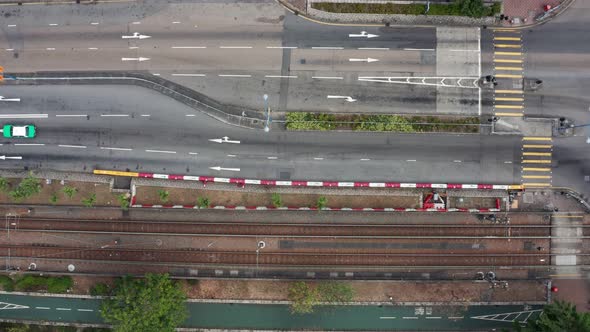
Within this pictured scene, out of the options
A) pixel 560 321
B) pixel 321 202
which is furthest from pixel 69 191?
pixel 560 321

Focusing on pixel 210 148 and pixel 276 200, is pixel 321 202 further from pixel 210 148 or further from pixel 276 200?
pixel 210 148

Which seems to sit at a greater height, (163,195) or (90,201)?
(163,195)

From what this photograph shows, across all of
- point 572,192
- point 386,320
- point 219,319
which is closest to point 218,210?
point 219,319

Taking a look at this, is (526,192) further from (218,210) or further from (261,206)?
(218,210)

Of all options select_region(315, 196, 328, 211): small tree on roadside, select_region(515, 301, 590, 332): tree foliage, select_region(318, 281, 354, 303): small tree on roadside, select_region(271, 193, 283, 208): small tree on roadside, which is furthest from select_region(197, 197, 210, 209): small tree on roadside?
select_region(515, 301, 590, 332): tree foliage

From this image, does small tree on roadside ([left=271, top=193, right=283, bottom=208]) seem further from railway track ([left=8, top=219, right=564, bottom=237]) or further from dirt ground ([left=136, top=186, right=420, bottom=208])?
railway track ([left=8, top=219, right=564, bottom=237])
